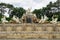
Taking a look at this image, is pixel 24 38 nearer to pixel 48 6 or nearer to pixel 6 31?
pixel 6 31

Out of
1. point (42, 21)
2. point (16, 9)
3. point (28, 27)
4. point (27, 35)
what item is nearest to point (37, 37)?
point (27, 35)

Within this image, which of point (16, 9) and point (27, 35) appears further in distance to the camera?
point (16, 9)

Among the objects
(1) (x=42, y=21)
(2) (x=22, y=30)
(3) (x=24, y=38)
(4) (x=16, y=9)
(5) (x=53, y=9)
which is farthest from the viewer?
(5) (x=53, y=9)

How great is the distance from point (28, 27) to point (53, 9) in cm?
4276

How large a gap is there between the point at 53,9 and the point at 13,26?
4300 centimetres

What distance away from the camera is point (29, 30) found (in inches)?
623

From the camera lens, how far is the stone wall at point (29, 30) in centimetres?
1434

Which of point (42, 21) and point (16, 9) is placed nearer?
point (42, 21)

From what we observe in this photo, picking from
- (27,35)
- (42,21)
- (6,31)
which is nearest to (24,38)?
(27,35)

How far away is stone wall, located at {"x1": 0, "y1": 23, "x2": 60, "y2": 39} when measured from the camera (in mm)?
14344

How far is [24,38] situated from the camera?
1433 cm

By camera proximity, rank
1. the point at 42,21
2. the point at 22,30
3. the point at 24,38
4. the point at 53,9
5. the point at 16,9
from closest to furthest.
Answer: the point at 24,38 → the point at 22,30 → the point at 42,21 → the point at 16,9 → the point at 53,9

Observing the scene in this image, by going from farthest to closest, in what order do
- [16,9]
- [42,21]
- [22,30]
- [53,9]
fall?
[53,9], [16,9], [42,21], [22,30]

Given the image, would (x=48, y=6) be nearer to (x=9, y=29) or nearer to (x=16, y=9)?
(x=16, y=9)
